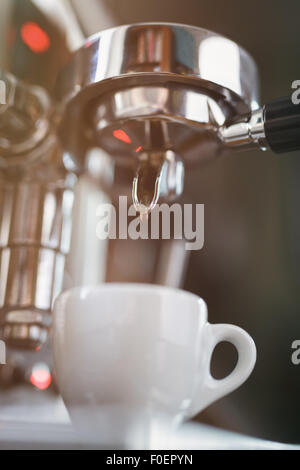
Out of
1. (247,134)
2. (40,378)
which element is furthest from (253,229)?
(40,378)

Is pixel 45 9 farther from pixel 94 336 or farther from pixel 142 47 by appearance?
pixel 94 336

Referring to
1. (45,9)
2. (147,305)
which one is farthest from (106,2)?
(147,305)

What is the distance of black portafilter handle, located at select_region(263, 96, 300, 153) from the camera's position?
28cm

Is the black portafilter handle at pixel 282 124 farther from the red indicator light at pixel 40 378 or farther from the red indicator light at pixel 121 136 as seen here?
the red indicator light at pixel 40 378

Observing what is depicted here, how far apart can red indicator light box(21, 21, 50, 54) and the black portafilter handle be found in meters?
0.23

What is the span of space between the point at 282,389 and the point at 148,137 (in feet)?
0.69

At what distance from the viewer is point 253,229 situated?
1.33 ft

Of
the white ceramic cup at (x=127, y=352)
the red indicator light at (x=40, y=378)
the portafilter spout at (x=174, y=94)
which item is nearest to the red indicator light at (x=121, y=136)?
the portafilter spout at (x=174, y=94)

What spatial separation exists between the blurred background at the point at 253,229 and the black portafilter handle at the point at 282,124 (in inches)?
3.7

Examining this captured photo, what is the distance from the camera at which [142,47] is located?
30 cm

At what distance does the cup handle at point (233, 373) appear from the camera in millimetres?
307

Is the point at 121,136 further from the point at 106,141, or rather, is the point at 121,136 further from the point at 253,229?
the point at 253,229

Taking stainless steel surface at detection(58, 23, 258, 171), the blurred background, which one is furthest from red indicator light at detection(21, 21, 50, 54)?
stainless steel surface at detection(58, 23, 258, 171)

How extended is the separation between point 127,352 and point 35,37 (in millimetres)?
299
